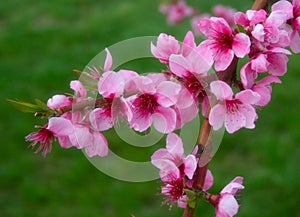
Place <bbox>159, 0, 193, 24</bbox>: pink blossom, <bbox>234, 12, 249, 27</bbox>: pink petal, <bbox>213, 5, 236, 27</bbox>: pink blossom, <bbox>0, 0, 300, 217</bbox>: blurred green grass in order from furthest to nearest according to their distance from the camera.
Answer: <bbox>159, 0, 193, 24</bbox>: pink blossom, <bbox>0, 0, 300, 217</bbox>: blurred green grass, <bbox>213, 5, 236, 27</bbox>: pink blossom, <bbox>234, 12, 249, 27</bbox>: pink petal

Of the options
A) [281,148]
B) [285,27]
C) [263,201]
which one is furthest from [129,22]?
[285,27]

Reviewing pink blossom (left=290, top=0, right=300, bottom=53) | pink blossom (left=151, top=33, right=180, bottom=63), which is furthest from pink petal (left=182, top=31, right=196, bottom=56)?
pink blossom (left=290, top=0, right=300, bottom=53)

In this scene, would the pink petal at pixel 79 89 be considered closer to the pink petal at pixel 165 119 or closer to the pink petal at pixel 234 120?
the pink petal at pixel 165 119

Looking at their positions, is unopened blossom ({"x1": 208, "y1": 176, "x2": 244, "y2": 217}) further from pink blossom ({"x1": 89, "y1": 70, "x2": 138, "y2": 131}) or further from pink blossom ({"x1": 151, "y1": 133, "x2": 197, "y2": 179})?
pink blossom ({"x1": 89, "y1": 70, "x2": 138, "y2": 131})

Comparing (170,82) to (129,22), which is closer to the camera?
(170,82)

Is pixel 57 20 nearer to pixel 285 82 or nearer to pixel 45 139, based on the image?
pixel 285 82

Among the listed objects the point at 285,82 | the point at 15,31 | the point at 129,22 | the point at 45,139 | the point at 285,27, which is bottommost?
the point at 45,139
